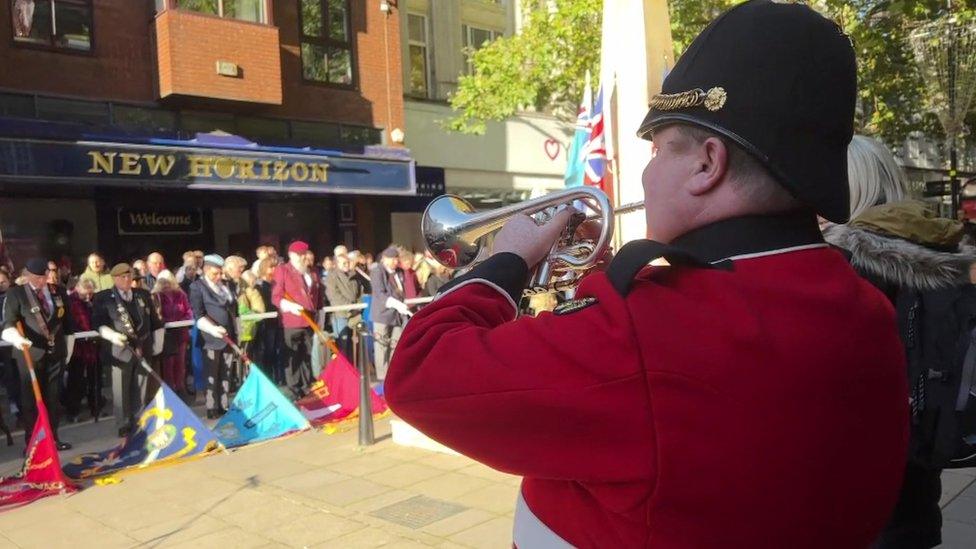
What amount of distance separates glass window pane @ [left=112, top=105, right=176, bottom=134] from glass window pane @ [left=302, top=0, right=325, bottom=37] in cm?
368

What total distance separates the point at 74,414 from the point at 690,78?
985 centimetres

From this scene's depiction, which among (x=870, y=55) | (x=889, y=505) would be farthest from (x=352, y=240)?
(x=889, y=505)

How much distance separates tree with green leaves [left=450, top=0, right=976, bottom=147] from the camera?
1362 centimetres

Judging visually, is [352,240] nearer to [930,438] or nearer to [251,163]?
[251,163]

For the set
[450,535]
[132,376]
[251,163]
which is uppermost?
[251,163]

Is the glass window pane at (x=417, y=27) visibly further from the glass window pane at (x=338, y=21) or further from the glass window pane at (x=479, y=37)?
the glass window pane at (x=338, y=21)

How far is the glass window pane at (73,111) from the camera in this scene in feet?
41.9

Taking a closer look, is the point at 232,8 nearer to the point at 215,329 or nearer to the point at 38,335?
the point at 215,329

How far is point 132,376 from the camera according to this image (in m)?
8.50

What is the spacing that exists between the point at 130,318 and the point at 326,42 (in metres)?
10.1

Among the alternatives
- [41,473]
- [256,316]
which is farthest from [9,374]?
[41,473]

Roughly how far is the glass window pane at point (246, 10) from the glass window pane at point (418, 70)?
5.42 meters

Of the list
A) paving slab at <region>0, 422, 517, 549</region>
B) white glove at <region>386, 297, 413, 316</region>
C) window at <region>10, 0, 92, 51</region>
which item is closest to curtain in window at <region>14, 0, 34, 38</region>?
window at <region>10, 0, 92, 51</region>

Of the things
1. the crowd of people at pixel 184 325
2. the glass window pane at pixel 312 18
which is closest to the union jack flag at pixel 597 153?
the crowd of people at pixel 184 325
